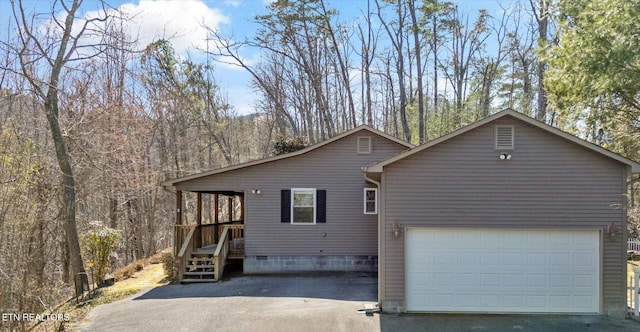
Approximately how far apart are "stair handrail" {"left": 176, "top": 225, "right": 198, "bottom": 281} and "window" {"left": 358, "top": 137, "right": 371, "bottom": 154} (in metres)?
5.47

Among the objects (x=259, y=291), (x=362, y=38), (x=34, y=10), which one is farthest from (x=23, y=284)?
(x=362, y=38)

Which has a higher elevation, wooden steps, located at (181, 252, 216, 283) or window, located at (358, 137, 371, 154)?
window, located at (358, 137, 371, 154)

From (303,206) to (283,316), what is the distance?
4.58 meters

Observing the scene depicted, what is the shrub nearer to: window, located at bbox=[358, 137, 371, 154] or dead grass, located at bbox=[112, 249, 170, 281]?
dead grass, located at bbox=[112, 249, 170, 281]

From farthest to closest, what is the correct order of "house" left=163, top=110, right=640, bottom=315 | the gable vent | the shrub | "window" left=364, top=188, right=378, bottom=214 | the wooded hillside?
"window" left=364, top=188, right=378, bottom=214 → the shrub → the wooded hillside → the gable vent → "house" left=163, top=110, right=640, bottom=315

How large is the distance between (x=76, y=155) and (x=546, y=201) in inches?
502

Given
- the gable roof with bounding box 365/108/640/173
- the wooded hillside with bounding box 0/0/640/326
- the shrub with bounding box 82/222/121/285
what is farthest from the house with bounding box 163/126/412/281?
the gable roof with bounding box 365/108/640/173

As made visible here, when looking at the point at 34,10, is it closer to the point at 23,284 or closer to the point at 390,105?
the point at 23,284

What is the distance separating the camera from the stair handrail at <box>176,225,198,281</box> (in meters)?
10.7

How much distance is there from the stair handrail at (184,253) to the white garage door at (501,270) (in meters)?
6.08

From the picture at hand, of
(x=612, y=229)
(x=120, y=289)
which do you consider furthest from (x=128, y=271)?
(x=612, y=229)

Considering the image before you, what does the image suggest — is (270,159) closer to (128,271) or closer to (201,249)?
(201,249)

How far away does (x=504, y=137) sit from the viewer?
799 centimetres

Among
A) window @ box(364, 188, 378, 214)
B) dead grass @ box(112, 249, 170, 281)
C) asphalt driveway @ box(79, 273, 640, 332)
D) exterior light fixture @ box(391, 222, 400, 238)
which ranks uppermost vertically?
window @ box(364, 188, 378, 214)
